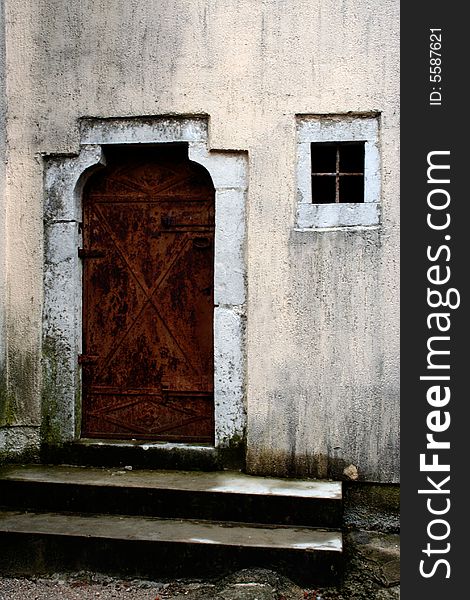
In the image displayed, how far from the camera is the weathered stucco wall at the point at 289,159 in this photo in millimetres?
5047

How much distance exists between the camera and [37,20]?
5.41 m

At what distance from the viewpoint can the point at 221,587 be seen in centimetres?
416

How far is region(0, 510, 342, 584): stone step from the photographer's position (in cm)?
418

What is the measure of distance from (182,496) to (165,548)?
46 centimetres

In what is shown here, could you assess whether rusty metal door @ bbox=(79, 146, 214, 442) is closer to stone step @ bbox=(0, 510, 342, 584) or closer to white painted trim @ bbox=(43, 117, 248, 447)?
white painted trim @ bbox=(43, 117, 248, 447)

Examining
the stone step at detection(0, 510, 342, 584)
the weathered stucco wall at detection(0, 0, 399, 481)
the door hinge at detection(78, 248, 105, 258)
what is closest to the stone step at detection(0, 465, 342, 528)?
the stone step at detection(0, 510, 342, 584)

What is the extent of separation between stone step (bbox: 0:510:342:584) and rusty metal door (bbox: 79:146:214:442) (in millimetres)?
1079

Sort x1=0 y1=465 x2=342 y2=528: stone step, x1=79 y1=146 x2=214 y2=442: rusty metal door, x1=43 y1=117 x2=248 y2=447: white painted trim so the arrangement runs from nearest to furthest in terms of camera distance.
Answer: x1=0 y1=465 x2=342 y2=528: stone step, x1=43 y1=117 x2=248 y2=447: white painted trim, x1=79 y1=146 x2=214 y2=442: rusty metal door

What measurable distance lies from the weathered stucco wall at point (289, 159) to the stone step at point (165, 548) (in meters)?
0.79

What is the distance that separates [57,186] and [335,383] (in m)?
2.45

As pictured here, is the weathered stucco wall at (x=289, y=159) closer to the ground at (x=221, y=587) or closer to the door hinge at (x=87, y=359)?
the ground at (x=221, y=587)

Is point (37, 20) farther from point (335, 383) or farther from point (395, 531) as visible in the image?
point (395, 531)

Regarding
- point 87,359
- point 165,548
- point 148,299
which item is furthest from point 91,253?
point 165,548

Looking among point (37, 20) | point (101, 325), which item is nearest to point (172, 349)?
point (101, 325)
